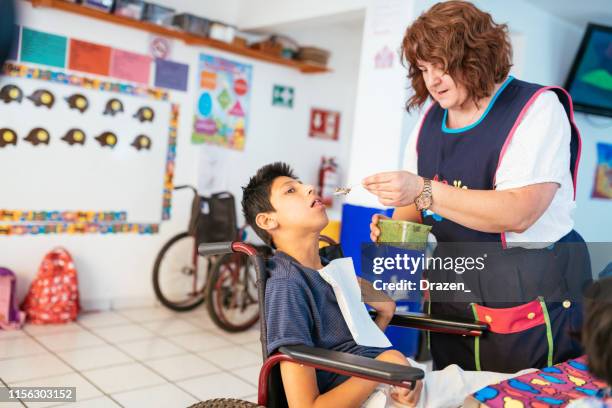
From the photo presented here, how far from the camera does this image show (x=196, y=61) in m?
4.66

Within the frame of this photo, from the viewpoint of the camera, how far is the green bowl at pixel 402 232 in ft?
5.47

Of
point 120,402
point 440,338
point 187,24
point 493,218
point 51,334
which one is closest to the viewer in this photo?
point 493,218

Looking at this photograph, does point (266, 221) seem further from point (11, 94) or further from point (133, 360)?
point (11, 94)

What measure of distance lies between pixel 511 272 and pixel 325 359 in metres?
0.60

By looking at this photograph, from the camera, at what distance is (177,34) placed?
4.42m

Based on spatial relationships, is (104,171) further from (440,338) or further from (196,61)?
(440,338)

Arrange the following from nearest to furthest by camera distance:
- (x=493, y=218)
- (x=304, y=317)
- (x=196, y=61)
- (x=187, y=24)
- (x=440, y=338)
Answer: (x=493, y=218) → (x=304, y=317) → (x=440, y=338) → (x=187, y=24) → (x=196, y=61)

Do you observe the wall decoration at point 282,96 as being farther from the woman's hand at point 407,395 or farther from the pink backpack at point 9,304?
the woman's hand at point 407,395

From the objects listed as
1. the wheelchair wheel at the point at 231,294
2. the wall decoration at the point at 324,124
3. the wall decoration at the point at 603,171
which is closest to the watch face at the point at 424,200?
the wall decoration at the point at 603,171

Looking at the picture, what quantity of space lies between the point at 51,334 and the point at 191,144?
69.9 inches

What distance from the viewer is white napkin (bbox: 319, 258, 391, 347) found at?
5.39 ft

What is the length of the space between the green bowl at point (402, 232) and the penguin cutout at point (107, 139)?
308cm

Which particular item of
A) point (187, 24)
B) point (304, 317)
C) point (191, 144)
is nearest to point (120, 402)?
point (304, 317)

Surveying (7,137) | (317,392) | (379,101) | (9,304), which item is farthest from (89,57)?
(317,392)
